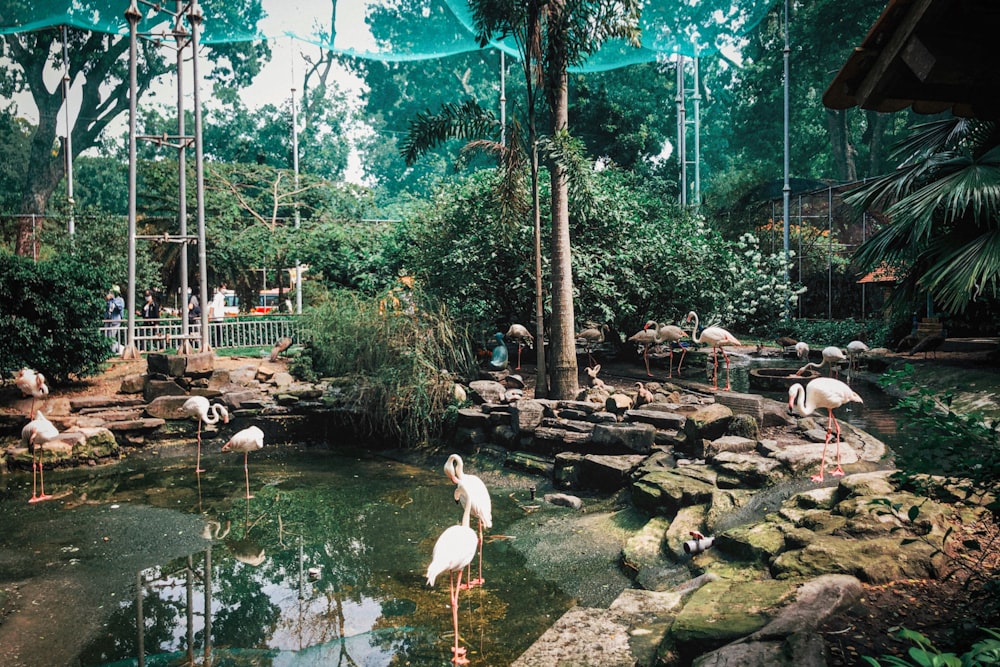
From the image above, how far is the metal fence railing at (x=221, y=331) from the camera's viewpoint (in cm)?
1480

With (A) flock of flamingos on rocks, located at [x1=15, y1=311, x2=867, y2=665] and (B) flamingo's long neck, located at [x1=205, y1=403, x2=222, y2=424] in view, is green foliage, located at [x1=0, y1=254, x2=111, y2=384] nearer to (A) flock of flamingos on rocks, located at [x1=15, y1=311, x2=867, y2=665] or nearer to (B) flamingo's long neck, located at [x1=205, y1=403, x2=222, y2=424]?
(A) flock of flamingos on rocks, located at [x1=15, y1=311, x2=867, y2=665]

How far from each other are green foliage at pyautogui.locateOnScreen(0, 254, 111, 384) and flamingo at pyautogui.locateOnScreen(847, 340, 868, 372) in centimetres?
1232

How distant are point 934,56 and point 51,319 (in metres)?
11.6

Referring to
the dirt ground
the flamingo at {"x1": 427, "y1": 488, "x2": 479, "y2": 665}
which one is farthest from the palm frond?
the dirt ground

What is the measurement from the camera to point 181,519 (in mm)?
7000

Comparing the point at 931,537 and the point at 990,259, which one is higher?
the point at 990,259

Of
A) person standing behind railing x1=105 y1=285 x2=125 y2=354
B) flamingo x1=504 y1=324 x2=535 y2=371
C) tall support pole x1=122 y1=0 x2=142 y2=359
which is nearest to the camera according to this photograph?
flamingo x1=504 y1=324 x2=535 y2=371

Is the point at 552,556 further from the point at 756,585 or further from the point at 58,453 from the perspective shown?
the point at 58,453

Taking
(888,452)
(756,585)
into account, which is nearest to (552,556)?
(756,585)

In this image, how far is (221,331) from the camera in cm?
1507

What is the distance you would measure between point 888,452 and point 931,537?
2969 mm

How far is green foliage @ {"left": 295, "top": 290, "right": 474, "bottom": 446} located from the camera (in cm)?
976

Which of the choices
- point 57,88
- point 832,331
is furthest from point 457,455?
point 57,88

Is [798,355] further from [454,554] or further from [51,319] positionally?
[51,319]
